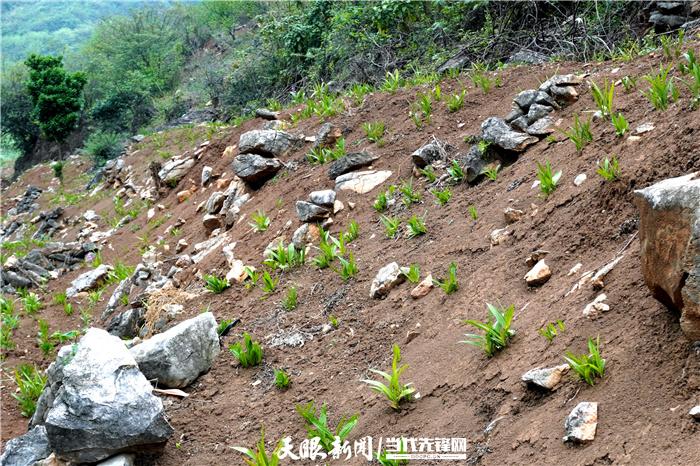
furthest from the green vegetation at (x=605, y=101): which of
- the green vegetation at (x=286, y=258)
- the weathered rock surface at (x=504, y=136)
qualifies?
the green vegetation at (x=286, y=258)

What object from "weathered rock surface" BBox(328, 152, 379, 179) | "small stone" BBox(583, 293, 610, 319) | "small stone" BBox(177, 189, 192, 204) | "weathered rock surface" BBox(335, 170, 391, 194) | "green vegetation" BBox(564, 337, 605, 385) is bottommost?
"small stone" BBox(177, 189, 192, 204)

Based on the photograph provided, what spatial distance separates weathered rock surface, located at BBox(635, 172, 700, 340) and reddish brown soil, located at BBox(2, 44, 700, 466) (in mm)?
155

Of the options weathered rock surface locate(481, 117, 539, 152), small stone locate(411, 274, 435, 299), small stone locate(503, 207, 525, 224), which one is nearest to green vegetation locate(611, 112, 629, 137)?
small stone locate(503, 207, 525, 224)

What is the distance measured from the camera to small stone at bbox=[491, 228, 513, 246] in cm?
412

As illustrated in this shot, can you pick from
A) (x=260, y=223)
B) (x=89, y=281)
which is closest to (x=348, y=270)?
(x=260, y=223)

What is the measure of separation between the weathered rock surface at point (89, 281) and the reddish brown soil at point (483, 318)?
249 cm

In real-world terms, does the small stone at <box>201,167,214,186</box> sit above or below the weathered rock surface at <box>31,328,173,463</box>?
below

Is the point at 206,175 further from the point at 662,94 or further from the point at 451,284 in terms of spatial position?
the point at 662,94

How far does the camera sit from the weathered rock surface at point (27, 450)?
371 cm

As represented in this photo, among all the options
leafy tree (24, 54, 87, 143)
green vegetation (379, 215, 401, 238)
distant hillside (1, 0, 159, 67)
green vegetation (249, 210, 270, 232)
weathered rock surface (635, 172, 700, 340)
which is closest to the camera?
weathered rock surface (635, 172, 700, 340)

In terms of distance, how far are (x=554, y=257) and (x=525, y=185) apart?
46.5 inches

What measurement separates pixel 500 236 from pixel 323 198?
228cm

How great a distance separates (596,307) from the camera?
2.83 m

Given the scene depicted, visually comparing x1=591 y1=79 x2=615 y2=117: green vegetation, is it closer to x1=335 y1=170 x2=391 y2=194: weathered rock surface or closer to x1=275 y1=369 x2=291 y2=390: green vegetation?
x1=335 y1=170 x2=391 y2=194: weathered rock surface
